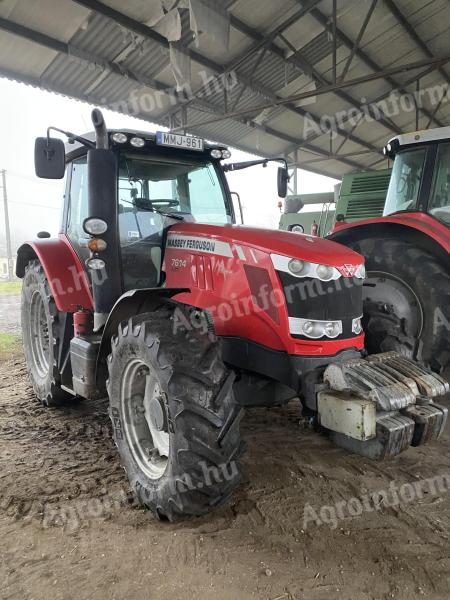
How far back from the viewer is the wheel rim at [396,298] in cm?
386

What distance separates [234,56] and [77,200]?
18.4ft

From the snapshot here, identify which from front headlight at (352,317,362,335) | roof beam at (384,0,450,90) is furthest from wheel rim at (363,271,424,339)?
roof beam at (384,0,450,90)

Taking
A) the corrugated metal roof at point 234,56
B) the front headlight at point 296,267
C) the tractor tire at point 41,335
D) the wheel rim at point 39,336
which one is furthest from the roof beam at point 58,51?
the front headlight at point 296,267


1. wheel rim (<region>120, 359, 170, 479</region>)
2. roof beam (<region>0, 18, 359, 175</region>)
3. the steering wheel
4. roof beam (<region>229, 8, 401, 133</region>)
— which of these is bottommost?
wheel rim (<region>120, 359, 170, 479</region>)

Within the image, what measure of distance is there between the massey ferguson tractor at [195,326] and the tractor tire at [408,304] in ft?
3.53

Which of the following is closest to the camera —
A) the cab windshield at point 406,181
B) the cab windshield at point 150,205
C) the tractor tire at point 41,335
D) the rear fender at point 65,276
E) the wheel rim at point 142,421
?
the wheel rim at point 142,421

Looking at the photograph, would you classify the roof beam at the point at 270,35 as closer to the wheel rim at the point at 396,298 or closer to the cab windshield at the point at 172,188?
the cab windshield at the point at 172,188

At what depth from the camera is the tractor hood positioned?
8.28 ft

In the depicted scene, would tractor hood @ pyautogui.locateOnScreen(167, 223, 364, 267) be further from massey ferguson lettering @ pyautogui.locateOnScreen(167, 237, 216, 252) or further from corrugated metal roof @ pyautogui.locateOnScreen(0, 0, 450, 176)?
corrugated metal roof @ pyautogui.locateOnScreen(0, 0, 450, 176)

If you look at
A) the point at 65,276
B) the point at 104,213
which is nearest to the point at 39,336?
the point at 65,276

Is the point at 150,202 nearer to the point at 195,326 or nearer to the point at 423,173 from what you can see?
the point at 195,326

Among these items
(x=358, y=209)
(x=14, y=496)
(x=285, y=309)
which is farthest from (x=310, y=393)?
(x=358, y=209)

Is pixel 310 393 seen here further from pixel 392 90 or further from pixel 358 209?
pixel 392 90

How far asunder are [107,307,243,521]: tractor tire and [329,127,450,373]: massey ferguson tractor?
1835mm
